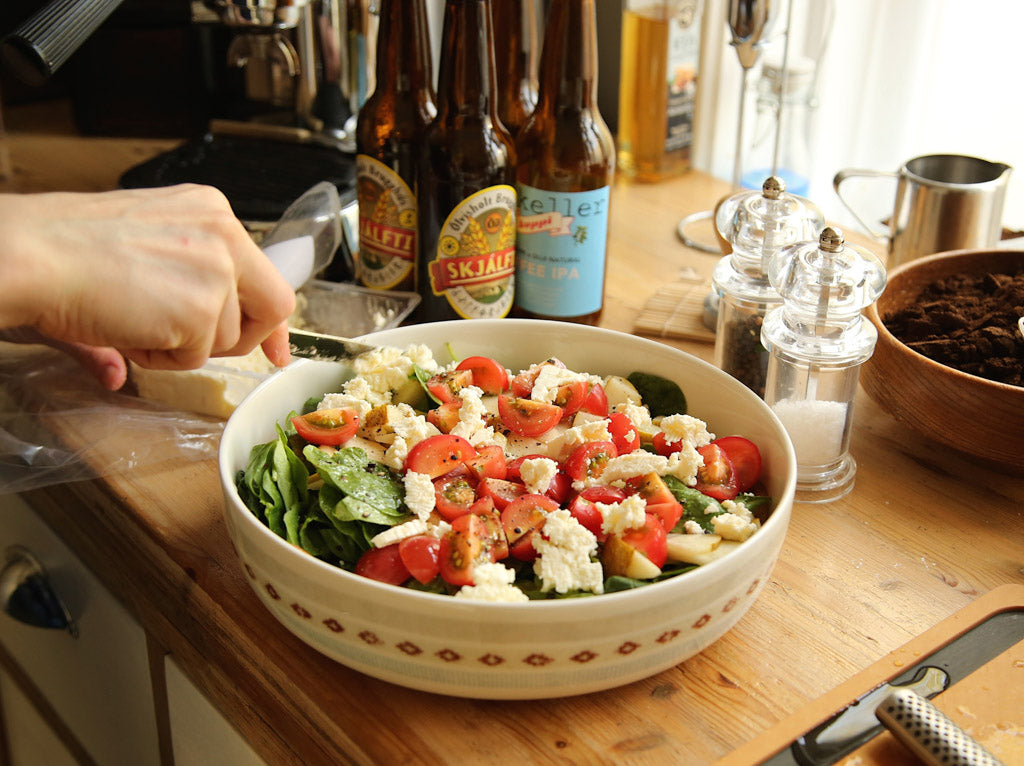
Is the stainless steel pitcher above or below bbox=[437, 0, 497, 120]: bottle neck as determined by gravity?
below

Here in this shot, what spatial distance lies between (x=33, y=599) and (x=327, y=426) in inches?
21.0

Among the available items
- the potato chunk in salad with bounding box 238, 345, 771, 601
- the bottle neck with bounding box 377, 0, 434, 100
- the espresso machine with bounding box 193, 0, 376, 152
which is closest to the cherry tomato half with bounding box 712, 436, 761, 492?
the potato chunk in salad with bounding box 238, 345, 771, 601

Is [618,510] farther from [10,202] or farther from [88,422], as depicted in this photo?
[88,422]

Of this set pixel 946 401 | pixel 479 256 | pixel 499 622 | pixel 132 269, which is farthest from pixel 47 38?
pixel 946 401

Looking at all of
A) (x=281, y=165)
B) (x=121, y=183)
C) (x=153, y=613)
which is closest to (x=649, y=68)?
(x=281, y=165)

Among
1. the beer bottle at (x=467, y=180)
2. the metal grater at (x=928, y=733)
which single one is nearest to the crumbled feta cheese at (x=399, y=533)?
the metal grater at (x=928, y=733)

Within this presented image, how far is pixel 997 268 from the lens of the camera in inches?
44.8

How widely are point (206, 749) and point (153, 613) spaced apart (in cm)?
13

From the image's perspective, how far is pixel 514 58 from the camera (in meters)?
1.27

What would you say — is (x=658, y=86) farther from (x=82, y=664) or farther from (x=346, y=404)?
(x=82, y=664)

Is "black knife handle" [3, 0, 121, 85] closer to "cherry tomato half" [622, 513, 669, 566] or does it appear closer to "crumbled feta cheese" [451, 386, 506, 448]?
"crumbled feta cheese" [451, 386, 506, 448]

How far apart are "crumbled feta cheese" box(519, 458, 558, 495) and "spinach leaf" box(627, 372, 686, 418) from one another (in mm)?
175

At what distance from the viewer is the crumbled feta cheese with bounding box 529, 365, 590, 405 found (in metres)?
0.93

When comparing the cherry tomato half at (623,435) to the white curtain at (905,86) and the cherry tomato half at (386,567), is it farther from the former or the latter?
the white curtain at (905,86)
